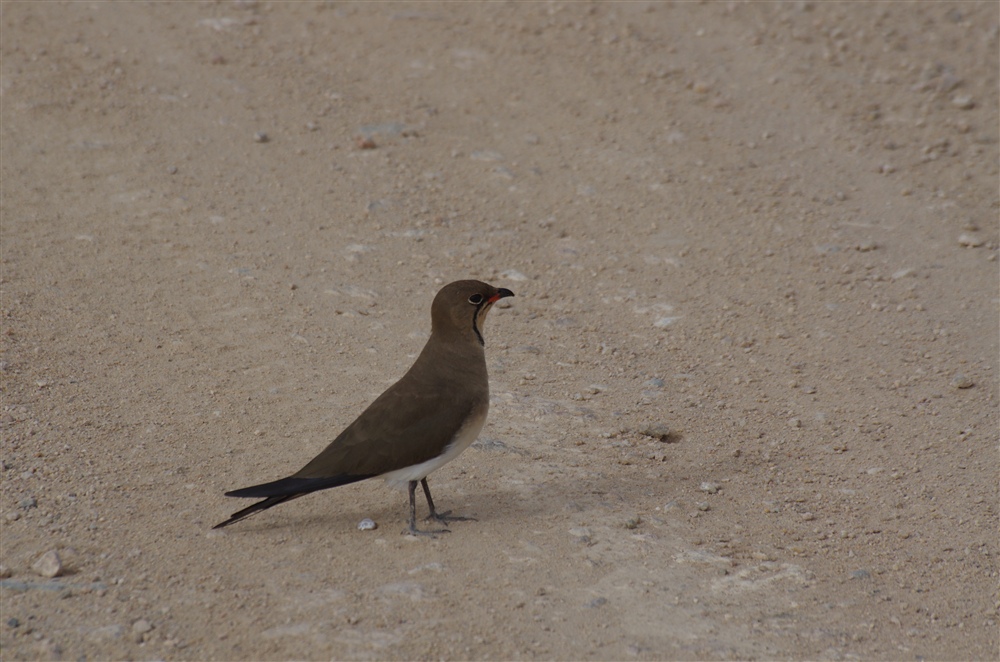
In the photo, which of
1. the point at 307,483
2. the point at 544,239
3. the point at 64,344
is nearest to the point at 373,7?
the point at 544,239

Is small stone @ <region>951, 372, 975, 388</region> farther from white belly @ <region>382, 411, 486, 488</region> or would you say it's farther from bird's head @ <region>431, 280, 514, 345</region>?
white belly @ <region>382, 411, 486, 488</region>

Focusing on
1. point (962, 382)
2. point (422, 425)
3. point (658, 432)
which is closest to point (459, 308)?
point (422, 425)

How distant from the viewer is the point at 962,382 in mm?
6676

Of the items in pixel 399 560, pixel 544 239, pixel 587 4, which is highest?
pixel 587 4

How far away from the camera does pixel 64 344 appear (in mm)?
6578

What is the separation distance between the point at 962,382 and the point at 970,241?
200 cm

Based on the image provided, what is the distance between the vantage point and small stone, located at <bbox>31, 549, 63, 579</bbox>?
4.55 metres

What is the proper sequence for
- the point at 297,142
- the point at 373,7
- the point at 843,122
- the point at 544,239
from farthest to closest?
the point at 373,7 < the point at 843,122 < the point at 297,142 < the point at 544,239

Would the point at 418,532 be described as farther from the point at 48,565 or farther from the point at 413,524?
the point at 48,565

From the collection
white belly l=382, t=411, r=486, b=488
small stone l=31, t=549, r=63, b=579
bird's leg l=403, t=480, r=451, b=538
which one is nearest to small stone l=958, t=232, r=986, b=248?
white belly l=382, t=411, r=486, b=488

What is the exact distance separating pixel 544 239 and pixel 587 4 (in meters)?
4.05

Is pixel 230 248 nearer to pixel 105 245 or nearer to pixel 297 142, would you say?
pixel 105 245

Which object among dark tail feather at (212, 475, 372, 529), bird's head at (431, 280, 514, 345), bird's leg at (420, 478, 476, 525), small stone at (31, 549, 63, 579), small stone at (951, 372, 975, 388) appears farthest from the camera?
small stone at (951, 372, 975, 388)

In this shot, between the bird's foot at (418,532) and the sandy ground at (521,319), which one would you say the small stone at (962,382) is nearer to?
the sandy ground at (521,319)
